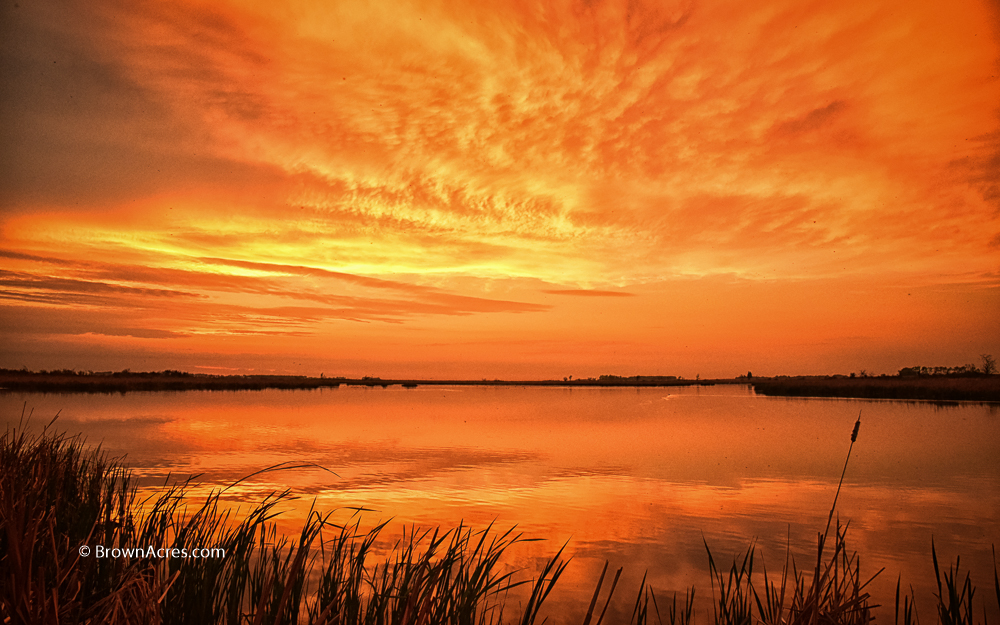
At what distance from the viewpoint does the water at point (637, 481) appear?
11.4 m

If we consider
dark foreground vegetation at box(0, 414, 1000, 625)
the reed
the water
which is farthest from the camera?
the water

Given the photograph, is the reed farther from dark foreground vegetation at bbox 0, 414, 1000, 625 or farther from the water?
the water

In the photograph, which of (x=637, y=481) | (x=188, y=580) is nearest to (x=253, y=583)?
(x=188, y=580)

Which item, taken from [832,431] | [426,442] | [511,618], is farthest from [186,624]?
[832,431]

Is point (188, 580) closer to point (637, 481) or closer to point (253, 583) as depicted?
point (253, 583)

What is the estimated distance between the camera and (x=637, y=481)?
18.8 metres

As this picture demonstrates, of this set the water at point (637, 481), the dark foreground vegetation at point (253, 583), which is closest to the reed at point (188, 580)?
the dark foreground vegetation at point (253, 583)

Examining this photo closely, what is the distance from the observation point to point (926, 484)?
1834 cm

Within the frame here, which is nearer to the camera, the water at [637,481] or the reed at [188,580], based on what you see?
the reed at [188,580]

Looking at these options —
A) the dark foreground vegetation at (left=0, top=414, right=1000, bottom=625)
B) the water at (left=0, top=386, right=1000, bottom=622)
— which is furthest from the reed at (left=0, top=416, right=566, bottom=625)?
the water at (left=0, top=386, right=1000, bottom=622)

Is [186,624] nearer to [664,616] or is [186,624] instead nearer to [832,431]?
[664,616]

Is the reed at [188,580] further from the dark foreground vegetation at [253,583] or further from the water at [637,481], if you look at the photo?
the water at [637,481]

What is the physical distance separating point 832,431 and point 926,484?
14.4 metres

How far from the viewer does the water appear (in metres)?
11.4
